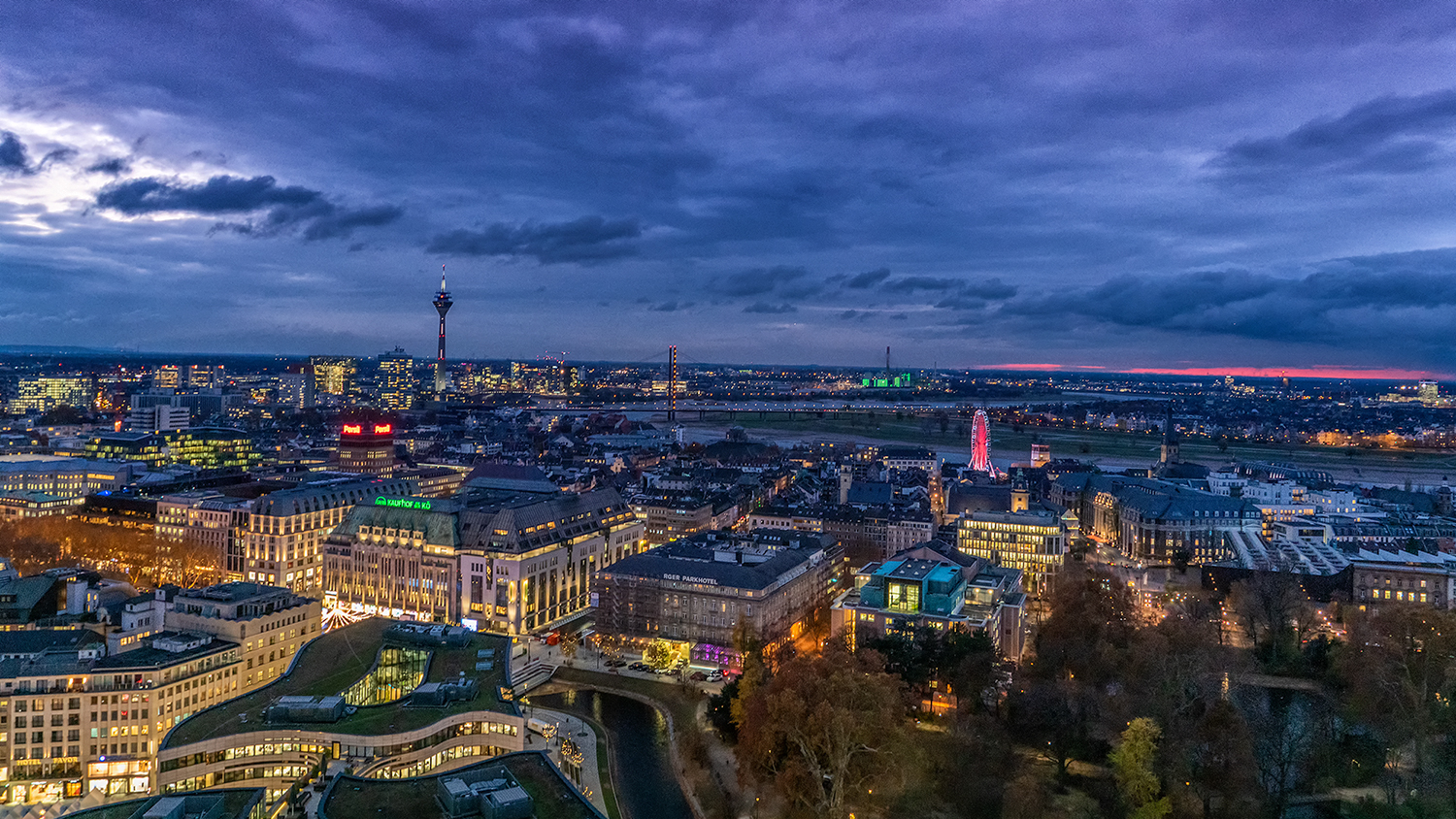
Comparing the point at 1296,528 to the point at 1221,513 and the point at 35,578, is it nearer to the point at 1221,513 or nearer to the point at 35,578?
the point at 1221,513

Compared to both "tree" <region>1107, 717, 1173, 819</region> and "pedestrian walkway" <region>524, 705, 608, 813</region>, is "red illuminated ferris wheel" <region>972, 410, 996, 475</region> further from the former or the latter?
"tree" <region>1107, 717, 1173, 819</region>

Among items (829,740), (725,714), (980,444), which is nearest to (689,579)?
(725,714)

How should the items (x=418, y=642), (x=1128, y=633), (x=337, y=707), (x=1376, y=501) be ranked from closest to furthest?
(x=337, y=707)
(x=418, y=642)
(x=1128, y=633)
(x=1376, y=501)

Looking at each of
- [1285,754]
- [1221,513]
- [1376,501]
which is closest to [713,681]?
[1285,754]

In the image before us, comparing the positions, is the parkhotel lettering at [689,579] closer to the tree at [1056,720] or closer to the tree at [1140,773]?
the tree at [1056,720]

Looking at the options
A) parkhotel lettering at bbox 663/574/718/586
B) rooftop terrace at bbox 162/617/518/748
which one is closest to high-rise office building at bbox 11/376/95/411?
rooftop terrace at bbox 162/617/518/748

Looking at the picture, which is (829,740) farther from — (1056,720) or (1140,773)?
(1056,720)
